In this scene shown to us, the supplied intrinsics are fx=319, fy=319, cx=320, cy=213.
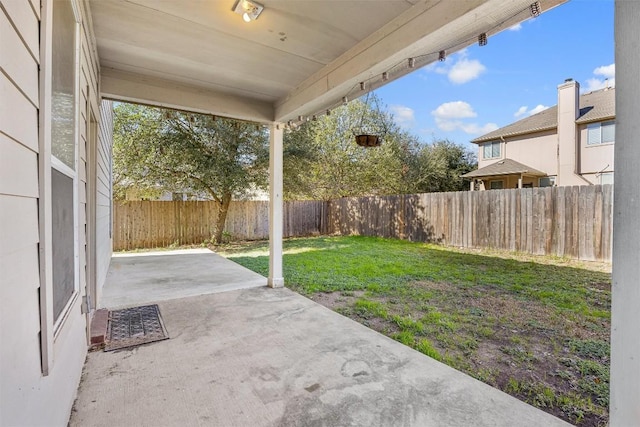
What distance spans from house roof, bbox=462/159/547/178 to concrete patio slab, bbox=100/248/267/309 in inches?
415

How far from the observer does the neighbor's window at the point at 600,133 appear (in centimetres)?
1037

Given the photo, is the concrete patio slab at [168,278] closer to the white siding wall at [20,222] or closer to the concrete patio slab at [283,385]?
the concrete patio slab at [283,385]

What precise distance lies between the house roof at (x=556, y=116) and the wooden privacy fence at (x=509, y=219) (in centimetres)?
635

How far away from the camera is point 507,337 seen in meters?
2.82

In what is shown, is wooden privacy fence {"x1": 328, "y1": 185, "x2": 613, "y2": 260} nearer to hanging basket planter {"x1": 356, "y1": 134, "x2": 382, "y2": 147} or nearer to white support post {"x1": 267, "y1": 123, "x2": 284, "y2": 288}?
hanging basket planter {"x1": 356, "y1": 134, "x2": 382, "y2": 147}

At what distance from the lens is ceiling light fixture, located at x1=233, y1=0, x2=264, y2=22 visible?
6.56 ft

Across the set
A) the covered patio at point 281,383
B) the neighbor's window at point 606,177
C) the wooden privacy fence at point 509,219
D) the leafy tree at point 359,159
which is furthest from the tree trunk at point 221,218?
the neighbor's window at point 606,177

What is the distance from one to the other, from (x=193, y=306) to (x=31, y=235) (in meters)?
2.66

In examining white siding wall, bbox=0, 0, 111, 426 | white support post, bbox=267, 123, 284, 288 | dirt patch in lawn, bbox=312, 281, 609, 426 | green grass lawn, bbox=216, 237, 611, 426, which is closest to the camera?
white siding wall, bbox=0, 0, 111, 426

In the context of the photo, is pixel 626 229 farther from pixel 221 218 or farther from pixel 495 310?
pixel 221 218

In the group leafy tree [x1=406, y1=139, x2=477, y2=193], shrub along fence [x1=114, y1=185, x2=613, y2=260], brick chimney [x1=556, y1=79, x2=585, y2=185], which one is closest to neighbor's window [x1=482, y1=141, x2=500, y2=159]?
leafy tree [x1=406, y1=139, x2=477, y2=193]

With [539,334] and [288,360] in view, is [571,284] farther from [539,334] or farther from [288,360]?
[288,360]

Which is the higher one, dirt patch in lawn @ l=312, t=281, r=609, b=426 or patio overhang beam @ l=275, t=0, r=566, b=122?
patio overhang beam @ l=275, t=0, r=566, b=122

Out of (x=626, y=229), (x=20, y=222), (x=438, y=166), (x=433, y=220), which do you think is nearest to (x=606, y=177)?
(x=438, y=166)
